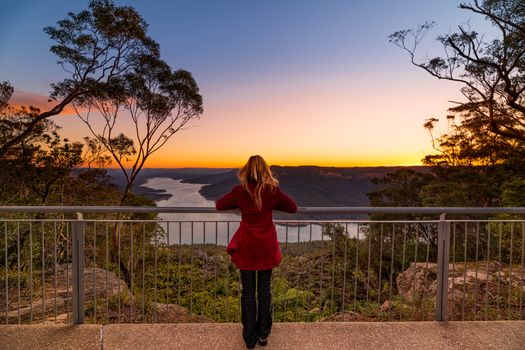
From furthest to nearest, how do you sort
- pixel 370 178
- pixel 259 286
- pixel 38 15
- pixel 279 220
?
pixel 370 178 → pixel 38 15 → pixel 279 220 → pixel 259 286

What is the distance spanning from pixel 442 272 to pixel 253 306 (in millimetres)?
2098

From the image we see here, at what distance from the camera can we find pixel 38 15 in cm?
1516

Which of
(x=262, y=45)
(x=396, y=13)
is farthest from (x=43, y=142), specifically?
(x=396, y=13)

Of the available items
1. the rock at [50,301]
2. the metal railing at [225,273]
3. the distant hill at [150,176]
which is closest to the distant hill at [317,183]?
the distant hill at [150,176]

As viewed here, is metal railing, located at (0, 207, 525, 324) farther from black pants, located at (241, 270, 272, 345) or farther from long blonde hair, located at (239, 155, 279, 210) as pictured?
long blonde hair, located at (239, 155, 279, 210)

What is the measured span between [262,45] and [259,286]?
15202 mm

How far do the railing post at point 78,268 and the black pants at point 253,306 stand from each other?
5.71ft

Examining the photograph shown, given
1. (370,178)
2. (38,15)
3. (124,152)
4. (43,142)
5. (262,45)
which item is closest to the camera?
(38,15)

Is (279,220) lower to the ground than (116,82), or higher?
lower

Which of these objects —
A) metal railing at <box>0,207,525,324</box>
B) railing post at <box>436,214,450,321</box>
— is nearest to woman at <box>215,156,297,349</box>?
metal railing at <box>0,207,525,324</box>

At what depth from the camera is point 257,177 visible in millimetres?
2777

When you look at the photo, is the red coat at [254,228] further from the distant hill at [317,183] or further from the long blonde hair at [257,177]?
the distant hill at [317,183]

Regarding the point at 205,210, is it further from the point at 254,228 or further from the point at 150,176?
the point at 150,176

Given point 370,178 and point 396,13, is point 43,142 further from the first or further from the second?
point 370,178
